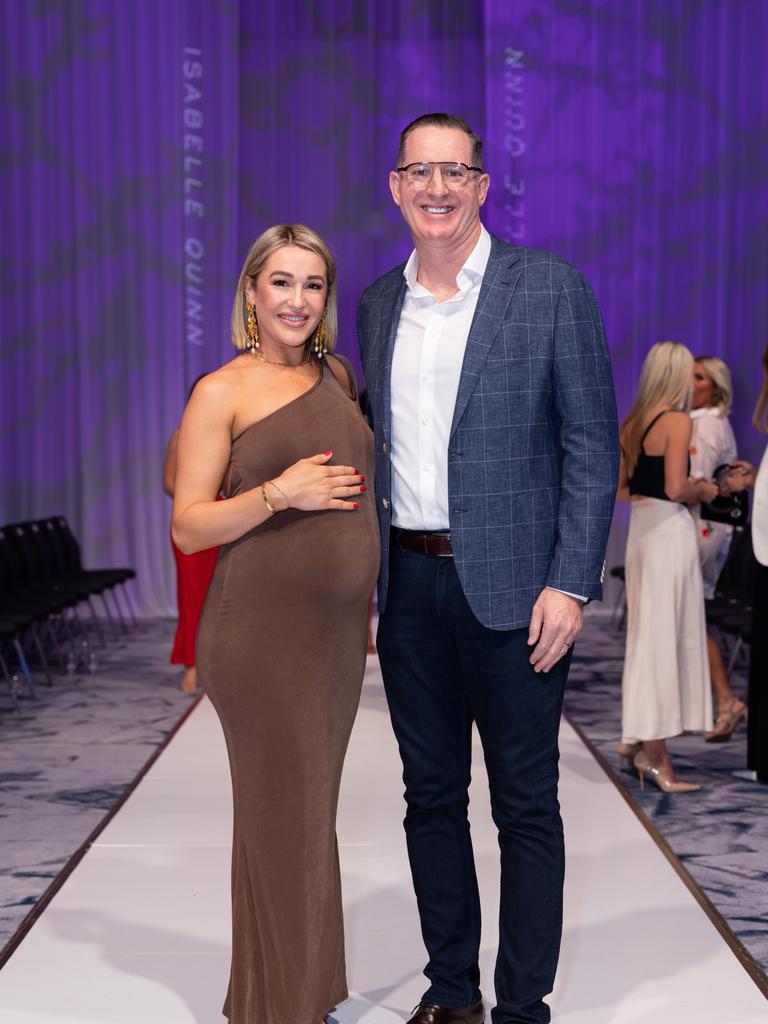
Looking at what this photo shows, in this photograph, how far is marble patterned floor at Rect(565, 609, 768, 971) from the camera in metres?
3.61

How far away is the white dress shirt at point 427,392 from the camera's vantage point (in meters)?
2.57

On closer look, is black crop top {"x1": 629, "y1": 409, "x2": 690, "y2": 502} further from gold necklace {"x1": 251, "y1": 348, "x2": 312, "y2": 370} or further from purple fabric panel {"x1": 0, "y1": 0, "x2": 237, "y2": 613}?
purple fabric panel {"x1": 0, "y1": 0, "x2": 237, "y2": 613}

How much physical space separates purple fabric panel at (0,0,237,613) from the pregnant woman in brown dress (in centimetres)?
766

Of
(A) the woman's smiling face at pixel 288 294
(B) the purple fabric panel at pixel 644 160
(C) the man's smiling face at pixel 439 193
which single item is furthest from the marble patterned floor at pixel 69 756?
(B) the purple fabric panel at pixel 644 160

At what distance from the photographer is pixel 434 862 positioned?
2.70 meters

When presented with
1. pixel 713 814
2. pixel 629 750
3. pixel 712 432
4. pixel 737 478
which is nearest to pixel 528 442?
pixel 713 814

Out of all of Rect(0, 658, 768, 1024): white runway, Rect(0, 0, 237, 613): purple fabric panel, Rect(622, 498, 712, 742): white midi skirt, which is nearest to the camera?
Rect(0, 658, 768, 1024): white runway

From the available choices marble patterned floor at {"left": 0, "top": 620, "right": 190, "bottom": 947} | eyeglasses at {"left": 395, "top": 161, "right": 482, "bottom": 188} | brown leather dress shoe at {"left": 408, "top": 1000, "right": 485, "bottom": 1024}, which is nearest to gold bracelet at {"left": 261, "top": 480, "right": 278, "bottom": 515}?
eyeglasses at {"left": 395, "top": 161, "right": 482, "bottom": 188}

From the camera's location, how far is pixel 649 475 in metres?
4.94

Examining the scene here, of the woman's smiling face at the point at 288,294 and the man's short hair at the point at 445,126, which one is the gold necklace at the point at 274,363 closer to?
the woman's smiling face at the point at 288,294

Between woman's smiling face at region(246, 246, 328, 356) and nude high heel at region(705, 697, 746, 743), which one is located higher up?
woman's smiling face at region(246, 246, 328, 356)

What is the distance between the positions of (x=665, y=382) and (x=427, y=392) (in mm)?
2502

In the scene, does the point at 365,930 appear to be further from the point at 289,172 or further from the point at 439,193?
the point at 289,172

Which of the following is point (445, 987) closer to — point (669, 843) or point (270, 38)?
point (669, 843)
